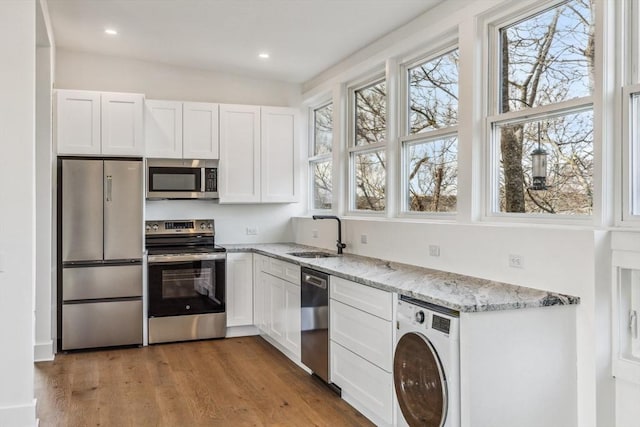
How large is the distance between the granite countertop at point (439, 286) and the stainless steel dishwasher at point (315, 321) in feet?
0.33

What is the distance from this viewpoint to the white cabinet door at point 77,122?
16.3 feet

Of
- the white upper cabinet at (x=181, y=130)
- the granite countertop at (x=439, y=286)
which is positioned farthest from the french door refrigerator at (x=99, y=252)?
the granite countertop at (x=439, y=286)

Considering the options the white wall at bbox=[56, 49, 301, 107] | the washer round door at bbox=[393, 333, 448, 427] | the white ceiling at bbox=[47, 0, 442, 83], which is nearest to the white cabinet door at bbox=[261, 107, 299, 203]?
the white wall at bbox=[56, 49, 301, 107]

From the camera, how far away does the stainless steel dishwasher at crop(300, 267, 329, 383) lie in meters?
3.74

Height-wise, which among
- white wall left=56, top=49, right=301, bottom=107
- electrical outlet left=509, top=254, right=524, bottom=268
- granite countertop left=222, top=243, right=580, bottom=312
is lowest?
granite countertop left=222, top=243, right=580, bottom=312

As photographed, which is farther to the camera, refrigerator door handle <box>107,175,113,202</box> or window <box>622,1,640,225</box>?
refrigerator door handle <box>107,175,113,202</box>

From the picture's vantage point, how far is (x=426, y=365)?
2580 mm

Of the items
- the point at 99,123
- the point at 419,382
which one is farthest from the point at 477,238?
the point at 99,123

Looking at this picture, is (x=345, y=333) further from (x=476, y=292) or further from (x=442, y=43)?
(x=442, y=43)

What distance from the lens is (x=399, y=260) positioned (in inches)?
159

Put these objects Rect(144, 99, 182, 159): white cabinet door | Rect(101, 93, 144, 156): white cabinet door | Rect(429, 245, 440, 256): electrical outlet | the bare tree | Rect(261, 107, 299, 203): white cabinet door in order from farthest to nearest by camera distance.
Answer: Rect(261, 107, 299, 203): white cabinet door < Rect(144, 99, 182, 159): white cabinet door < Rect(101, 93, 144, 156): white cabinet door < Rect(429, 245, 440, 256): electrical outlet < the bare tree

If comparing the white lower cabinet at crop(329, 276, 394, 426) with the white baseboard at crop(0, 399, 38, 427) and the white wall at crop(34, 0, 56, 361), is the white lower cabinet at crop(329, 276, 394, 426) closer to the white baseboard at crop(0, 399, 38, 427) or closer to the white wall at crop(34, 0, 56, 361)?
the white baseboard at crop(0, 399, 38, 427)

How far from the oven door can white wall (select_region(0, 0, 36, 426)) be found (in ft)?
6.55

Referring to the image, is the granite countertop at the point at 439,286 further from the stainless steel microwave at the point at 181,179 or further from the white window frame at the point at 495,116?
the stainless steel microwave at the point at 181,179
